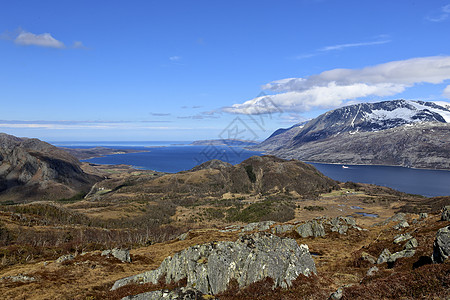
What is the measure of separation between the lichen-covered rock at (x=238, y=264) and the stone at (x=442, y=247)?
12.8 m

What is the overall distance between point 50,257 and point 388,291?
78.1 metres

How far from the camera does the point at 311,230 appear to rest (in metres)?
78.4

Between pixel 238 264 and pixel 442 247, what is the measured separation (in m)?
21.1

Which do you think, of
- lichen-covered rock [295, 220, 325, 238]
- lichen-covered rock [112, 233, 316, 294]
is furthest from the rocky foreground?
lichen-covered rock [295, 220, 325, 238]

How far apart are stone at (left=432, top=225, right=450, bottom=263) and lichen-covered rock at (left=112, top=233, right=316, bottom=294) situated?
42.1 ft

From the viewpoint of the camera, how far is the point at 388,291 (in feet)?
68.5

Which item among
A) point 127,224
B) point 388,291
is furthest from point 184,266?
point 127,224

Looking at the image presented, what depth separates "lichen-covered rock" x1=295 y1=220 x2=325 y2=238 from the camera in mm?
77588

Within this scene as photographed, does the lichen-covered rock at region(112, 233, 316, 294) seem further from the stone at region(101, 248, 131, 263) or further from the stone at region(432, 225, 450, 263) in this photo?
the stone at region(101, 248, 131, 263)

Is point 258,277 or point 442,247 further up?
point 442,247

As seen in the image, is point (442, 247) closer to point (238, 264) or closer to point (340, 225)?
point (238, 264)

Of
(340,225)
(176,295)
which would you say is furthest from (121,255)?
(340,225)

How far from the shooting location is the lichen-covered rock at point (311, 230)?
7759 cm

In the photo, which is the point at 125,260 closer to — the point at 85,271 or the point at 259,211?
the point at 85,271
